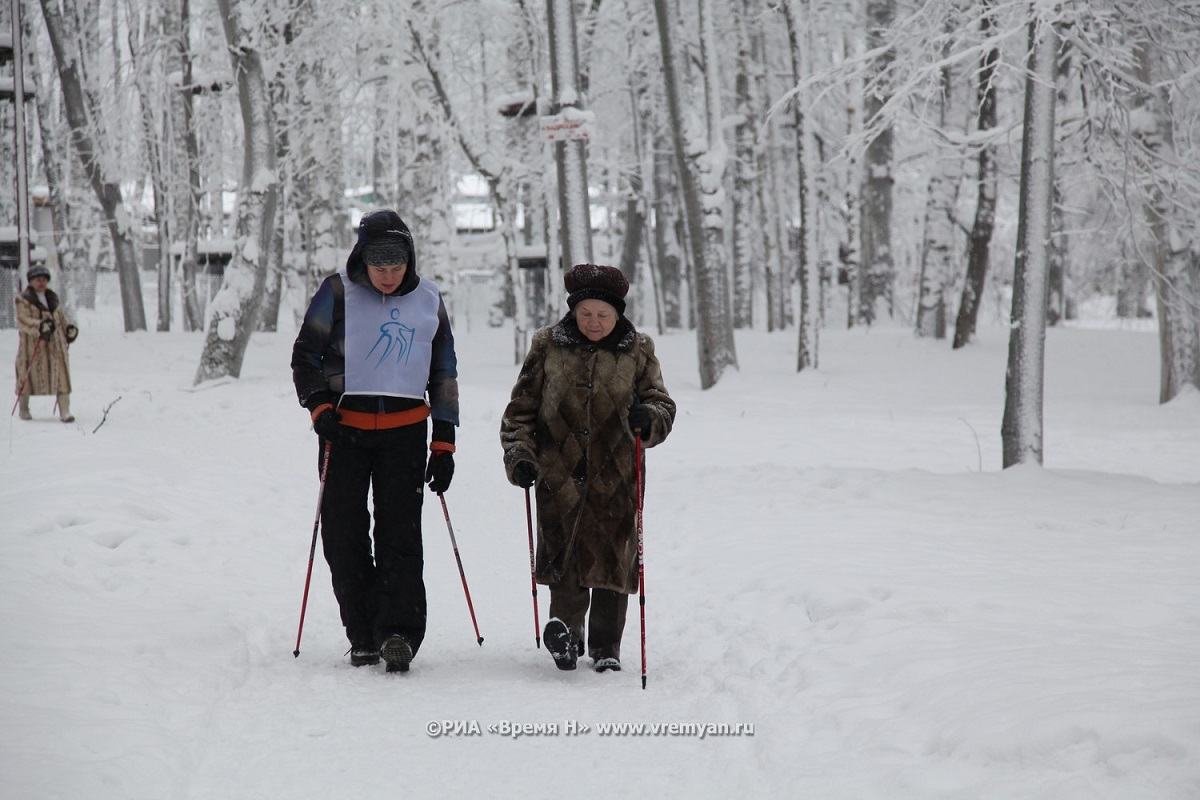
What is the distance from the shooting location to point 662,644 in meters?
5.29

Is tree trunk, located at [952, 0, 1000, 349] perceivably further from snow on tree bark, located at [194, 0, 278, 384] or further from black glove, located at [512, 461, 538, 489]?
black glove, located at [512, 461, 538, 489]

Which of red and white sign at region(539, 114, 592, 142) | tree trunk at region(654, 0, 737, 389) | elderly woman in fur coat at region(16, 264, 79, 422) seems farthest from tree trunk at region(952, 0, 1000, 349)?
elderly woman in fur coat at region(16, 264, 79, 422)

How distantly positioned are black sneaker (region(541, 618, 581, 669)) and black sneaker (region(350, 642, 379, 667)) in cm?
79

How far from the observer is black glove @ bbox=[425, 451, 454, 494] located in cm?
464

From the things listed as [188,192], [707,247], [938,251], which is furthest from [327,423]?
[188,192]

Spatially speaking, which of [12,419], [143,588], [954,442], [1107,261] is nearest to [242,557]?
[143,588]

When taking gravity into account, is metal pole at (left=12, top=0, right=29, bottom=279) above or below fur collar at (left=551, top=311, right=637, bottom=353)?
Answer: above

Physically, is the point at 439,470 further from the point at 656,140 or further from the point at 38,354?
the point at 656,140

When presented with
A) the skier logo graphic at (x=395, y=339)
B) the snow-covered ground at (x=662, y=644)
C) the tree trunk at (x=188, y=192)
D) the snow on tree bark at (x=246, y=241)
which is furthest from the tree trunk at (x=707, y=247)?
the tree trunk at (x=188, y=192)

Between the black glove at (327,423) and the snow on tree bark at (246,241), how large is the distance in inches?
443

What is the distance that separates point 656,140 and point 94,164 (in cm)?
1417

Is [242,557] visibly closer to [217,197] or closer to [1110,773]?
[1110,773]

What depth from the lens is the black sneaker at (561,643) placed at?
461cm

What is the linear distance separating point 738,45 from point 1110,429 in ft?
38.4
